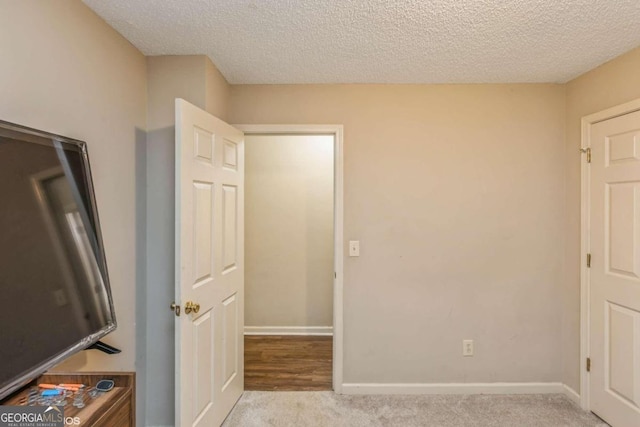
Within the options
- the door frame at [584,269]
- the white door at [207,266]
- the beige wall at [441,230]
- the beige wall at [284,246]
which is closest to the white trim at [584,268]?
the door frame at [584,269]

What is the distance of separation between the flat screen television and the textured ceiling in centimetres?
88

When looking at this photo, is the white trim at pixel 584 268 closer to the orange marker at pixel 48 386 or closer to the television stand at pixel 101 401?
the television stand at pixel 101 401

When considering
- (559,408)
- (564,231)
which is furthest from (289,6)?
(559,408)

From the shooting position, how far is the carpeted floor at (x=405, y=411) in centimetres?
218

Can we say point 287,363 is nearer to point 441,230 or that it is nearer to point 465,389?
point 465,389

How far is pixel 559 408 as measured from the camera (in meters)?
2.33

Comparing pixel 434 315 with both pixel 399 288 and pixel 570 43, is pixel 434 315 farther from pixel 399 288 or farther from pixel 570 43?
pixel 570 43

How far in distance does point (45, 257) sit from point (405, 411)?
2.34m

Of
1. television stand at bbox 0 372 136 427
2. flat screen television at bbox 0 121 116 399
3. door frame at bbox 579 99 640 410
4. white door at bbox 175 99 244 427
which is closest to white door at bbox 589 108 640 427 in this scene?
door frame at bbox 579 99 640 410

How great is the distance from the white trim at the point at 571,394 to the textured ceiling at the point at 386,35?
7.67 feet

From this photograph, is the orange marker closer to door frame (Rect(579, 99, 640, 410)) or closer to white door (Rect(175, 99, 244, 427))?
white door (Rect(175, 99, 244, 427))

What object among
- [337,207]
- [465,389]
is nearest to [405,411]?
[465,389]

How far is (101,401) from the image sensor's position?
3.39 feet

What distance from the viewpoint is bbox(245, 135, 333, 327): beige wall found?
375cm
